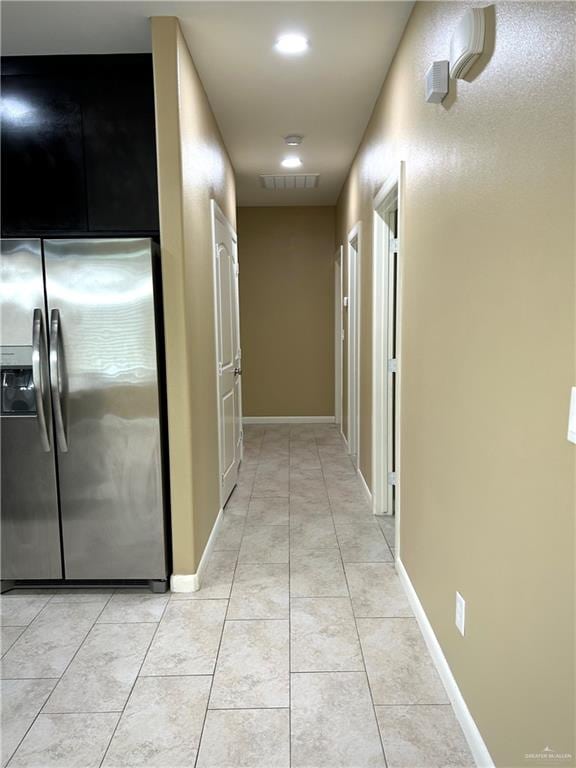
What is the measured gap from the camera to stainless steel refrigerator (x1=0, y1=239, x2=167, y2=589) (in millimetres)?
2574

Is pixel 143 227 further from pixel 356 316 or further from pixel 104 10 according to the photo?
pixel 356 316

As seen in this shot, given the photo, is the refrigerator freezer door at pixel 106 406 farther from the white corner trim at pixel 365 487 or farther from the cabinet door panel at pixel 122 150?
the white corner trim at pixel 365 487

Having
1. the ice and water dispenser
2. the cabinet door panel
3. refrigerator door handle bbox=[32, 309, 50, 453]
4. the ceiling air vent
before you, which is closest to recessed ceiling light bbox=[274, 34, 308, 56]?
the cabinet door panel

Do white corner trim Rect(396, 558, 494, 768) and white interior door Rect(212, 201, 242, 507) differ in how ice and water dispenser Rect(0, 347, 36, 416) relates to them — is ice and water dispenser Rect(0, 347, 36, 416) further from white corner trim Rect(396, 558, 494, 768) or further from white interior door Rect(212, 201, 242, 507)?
white corner trim Rect(396, 558, 494, 768)

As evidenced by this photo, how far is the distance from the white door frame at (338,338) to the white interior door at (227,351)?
195cm

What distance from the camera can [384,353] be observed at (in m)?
3.62

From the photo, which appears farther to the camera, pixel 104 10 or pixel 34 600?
pixel 34 600

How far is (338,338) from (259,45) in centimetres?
422

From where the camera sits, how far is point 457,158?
1.82m

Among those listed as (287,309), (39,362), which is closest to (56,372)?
(39,362)

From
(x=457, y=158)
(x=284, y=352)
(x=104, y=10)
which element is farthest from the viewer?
(x=284, y=352)

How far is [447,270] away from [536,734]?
4.63 ft

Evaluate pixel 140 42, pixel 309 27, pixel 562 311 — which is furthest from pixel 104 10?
pixel 562 311

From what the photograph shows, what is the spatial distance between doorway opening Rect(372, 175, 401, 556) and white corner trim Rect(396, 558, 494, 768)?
42.5 inches
